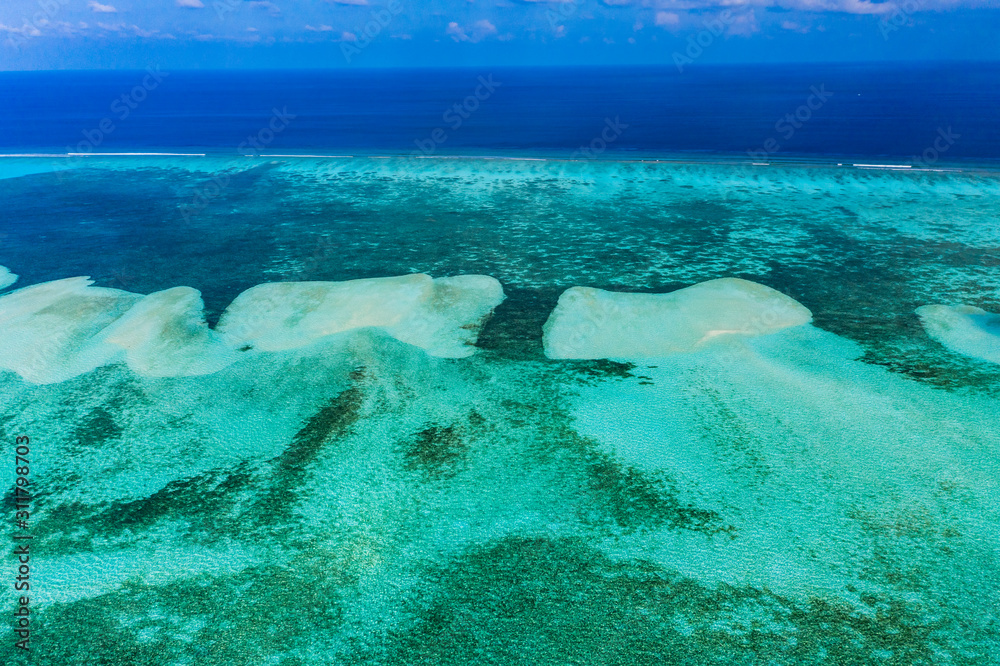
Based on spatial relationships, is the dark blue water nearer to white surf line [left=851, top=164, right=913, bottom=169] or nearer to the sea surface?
white surf line [left=851, top=164, right=913, bottom=169]

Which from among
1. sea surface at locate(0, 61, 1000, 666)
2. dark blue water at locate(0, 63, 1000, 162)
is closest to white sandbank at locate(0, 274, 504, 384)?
sea surface at locate(0, 61, 1000, 666)

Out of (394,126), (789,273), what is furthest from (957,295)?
(394,126)

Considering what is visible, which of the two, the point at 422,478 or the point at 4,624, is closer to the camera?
the point at 4,624

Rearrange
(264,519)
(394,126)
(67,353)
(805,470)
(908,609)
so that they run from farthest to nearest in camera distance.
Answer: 1. (394,126)
2. (67,353)
3. (805,470)
4. (264,519)
5. (908,609)

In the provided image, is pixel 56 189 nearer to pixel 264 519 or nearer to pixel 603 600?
pixel 264 519

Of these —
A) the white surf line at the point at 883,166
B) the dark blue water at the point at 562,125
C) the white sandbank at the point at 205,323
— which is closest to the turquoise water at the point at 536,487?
the white sandbank at the point at 205,323

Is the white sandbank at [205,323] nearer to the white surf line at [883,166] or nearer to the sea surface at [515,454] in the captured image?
the sea surface at [515,454]
